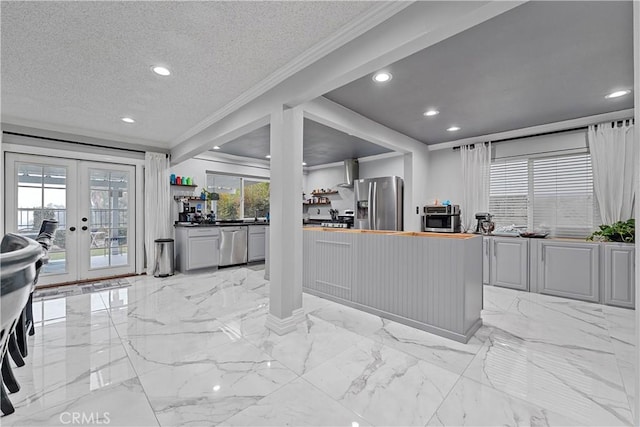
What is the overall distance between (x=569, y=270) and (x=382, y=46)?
3760mm

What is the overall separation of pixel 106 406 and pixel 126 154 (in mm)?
4302

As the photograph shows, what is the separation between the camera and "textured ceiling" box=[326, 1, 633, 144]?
1860 millimetres

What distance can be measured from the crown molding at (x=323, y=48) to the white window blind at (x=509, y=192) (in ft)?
12.4

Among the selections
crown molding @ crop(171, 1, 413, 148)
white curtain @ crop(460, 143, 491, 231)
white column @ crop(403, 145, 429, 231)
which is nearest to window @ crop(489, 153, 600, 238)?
white curtain @ crop(460, 143, 491, 231)

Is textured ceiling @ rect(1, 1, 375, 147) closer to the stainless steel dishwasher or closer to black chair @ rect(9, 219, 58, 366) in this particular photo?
black chair @ rect(9, 219, 58, 366)

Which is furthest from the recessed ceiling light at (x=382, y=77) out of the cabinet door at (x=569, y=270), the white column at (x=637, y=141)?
the cabinet door at (x=569, y=270)

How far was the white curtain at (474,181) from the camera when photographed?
4488mm

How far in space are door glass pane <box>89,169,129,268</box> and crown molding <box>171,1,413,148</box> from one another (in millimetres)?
2775

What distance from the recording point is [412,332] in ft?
8.20

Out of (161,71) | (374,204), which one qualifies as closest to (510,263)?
(374,204)

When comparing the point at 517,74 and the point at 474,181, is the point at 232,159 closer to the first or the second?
the point at 474,181

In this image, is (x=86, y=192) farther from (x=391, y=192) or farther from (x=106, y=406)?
(x=391, y=192)

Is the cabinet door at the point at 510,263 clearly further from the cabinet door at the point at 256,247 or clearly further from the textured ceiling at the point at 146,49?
the cabinet door at the point at 256,247

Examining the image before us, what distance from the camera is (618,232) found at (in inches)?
127
